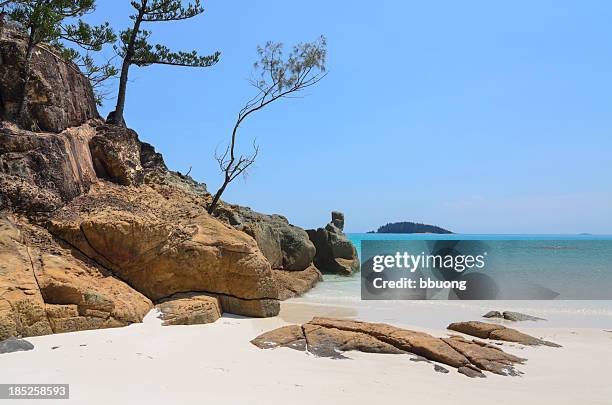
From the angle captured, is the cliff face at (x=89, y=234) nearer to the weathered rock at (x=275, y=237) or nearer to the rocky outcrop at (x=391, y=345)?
the rocky outcrop at (x=391, y=345)

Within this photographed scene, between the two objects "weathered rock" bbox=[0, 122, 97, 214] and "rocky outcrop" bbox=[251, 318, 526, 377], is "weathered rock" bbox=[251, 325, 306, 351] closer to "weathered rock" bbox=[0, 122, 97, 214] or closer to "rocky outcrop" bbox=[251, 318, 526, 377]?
"rocky outcrop" bbox=[251, 318, 526, 377]

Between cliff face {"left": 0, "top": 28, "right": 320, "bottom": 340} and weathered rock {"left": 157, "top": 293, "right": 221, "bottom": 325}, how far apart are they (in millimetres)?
39

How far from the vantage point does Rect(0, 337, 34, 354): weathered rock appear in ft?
17.9

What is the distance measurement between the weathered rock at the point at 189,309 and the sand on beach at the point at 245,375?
0.51 meters

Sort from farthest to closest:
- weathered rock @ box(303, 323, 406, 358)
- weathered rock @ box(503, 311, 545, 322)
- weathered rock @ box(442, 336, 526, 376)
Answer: weathered rock @ box(503, 311, 545, 322) → weathered rock @ box(303, 323, 406, 358) → weathered rock @ box(442, 336, 526, 376)

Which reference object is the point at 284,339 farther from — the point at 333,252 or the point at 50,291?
the point at 333,252

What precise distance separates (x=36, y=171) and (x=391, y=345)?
258 inches

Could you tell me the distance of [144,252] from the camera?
8.79 m

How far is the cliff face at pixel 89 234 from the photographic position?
6891 mm

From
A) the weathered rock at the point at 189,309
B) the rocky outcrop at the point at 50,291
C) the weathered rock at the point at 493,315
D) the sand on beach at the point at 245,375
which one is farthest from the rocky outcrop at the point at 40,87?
the weathered rock at the point at 493,315

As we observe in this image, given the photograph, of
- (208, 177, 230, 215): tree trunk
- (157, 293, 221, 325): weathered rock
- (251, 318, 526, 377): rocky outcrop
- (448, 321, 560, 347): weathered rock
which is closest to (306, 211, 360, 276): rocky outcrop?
(208, 177, 230, 215): tree trunk

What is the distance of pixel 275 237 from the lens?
61.3ft

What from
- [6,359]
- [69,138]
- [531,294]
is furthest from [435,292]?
[6,359]

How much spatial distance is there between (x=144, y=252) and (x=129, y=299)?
1195mm
